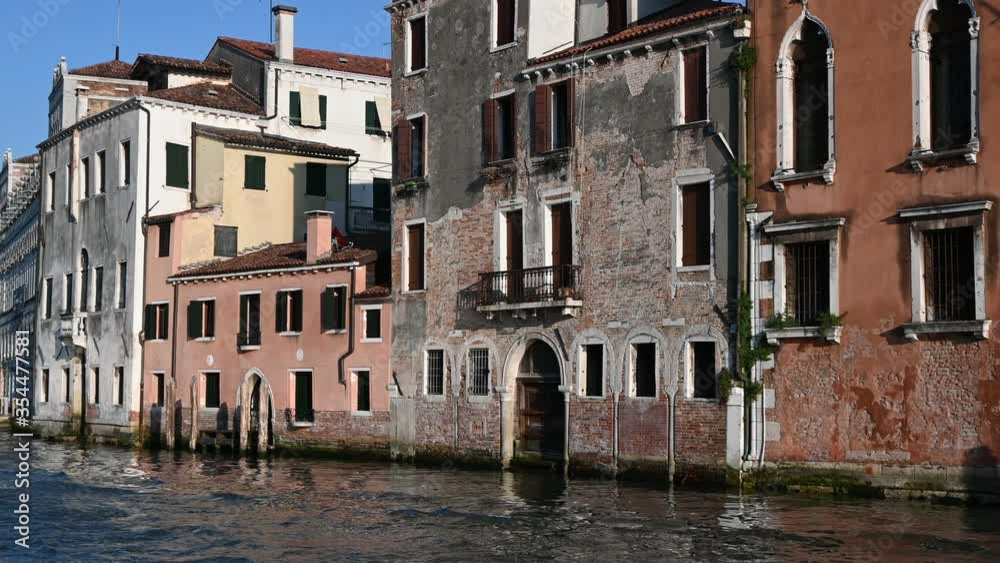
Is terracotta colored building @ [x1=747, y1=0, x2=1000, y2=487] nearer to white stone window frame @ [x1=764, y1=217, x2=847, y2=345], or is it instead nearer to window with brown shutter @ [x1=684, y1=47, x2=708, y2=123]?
white stone window frame @ [x1=764, y1=217, x2=847, y2=345]

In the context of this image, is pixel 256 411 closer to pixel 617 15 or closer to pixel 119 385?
pixel 119 385

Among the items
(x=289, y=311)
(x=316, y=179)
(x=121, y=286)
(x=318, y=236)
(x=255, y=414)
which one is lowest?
(x=255, y=414)

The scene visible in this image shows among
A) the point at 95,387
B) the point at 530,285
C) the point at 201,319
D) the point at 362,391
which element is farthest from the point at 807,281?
the point at 95,387

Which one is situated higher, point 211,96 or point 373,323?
point 211,96

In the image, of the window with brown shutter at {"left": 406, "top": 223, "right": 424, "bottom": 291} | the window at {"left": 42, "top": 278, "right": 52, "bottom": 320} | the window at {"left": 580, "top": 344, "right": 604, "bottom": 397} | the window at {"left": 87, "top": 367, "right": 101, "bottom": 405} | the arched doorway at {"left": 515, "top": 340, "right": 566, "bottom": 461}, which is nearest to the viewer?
the window at {"left": 580, "top": 344, "right": 604, "bottom": 397}

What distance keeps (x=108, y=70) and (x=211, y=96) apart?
8224 millimetres

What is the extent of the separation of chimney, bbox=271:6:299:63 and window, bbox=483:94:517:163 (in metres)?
16.3

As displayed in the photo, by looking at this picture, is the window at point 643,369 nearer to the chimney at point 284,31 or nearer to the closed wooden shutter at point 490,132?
the closed wooden shutter at point 490,132

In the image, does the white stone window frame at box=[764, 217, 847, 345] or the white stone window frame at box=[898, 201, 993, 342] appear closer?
the white stone window frame at box=[898, 201, 993, 342]

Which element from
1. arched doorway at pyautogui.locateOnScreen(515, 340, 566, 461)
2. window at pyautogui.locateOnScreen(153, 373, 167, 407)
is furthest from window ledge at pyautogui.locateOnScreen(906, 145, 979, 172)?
window at pyautogui.locateOnScreen(153, 373, 167, 407)

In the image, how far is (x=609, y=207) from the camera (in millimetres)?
25203

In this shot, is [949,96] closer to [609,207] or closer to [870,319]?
[870,319]

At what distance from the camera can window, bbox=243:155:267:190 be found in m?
37.9

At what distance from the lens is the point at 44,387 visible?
43781mm
